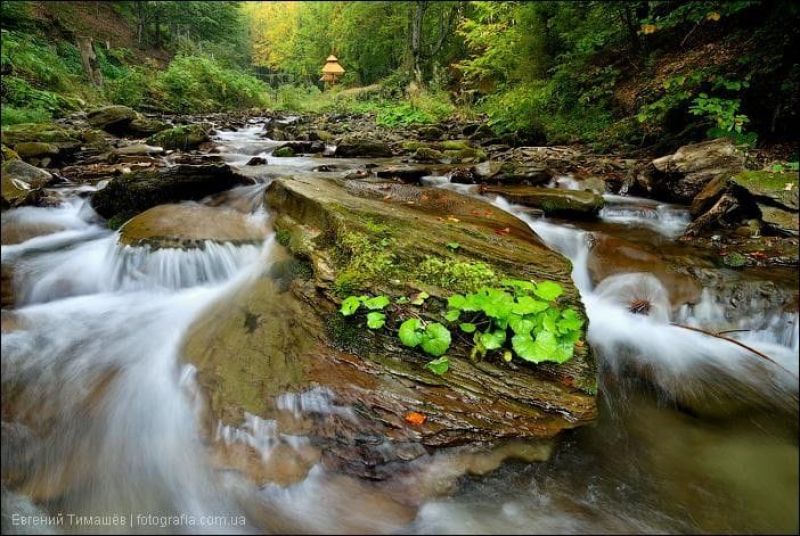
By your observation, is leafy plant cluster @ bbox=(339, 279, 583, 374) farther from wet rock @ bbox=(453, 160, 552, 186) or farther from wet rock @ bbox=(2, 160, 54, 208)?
wet rock @ bbox=(2, 160, 54, 208)

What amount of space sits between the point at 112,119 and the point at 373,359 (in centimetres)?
1190

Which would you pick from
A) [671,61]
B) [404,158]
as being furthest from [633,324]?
[671,61]

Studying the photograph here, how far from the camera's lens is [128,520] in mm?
2076

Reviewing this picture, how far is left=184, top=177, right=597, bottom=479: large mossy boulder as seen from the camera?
2529 mm

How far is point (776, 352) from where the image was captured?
3.17 metres

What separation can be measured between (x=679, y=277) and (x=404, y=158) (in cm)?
663

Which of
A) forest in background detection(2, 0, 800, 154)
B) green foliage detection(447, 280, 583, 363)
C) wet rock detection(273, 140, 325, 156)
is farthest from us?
wet rock detection(273, 140, 325, 156)

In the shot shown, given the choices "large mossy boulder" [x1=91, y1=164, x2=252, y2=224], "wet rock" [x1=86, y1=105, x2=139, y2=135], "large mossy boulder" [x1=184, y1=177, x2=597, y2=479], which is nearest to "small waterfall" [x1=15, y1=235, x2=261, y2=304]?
"large mossy boulder" [x1=184, y1=177, x2=597, y2=479]

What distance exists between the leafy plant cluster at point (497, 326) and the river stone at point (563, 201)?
10.1ft

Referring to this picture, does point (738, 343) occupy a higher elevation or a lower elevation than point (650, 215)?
lower

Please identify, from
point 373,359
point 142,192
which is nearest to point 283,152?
point 142,192

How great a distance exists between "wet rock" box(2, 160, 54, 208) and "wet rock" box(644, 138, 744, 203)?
8.18 m

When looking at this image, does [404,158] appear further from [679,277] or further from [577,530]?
[577,530]

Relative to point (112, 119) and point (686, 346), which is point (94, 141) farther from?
point (686, 346)
